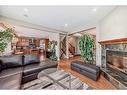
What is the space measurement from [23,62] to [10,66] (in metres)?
0.41

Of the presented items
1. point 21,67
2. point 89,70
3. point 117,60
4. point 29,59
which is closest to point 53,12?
point 29,59

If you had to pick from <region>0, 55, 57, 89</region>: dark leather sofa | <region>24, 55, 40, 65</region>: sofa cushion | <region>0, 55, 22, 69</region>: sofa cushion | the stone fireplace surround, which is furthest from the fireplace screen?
<region>0, 55, 22, 69</region>: sofa cushion

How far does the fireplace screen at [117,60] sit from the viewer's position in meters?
2.48

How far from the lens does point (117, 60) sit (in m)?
2.83

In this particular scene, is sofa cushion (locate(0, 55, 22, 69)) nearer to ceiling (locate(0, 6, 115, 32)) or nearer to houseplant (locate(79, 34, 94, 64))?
ceiling (locate(0, 6, 115, 32))

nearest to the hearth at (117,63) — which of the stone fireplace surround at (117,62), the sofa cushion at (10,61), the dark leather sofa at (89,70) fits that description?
the stone fireplace surround at (117,62)

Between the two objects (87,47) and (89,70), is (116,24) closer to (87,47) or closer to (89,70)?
(87,47)

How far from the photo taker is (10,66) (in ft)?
9.19

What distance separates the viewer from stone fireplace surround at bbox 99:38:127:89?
2.35 meters

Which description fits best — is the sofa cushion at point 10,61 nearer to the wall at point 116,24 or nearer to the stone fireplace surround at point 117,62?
the stone fireplace surround at point 117,62

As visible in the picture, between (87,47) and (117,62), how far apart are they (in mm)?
1550

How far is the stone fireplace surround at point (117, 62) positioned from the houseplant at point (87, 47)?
727mm
